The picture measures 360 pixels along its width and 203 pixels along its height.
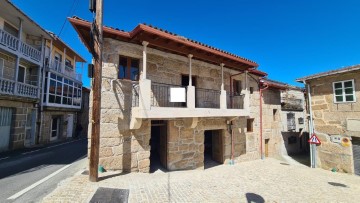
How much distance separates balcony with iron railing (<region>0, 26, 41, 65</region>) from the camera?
1057 centimetres

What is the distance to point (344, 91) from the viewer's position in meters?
8.77

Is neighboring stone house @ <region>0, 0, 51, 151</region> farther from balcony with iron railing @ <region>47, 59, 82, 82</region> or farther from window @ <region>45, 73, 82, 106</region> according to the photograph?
window @ <region>45, 73, 82, 106</region>

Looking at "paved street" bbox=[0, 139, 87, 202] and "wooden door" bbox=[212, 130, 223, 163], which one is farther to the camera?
"wooden door" bbox=[212, 130, 223, 163]

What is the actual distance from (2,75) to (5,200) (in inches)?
395

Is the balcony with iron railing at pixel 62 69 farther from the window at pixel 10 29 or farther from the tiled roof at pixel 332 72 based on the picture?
the tiled roof at pixel 332 72

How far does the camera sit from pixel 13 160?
8.58 metres

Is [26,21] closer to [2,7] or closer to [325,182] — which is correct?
[2,7]

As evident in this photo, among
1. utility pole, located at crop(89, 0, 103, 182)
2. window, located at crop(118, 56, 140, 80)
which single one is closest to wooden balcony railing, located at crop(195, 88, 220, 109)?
window, located at crop(118, 56, 140, 80)

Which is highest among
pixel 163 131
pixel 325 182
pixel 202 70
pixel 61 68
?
pixel 61 68

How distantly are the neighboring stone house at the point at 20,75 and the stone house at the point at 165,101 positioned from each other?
8757 millimetres

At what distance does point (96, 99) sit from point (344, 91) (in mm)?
11576

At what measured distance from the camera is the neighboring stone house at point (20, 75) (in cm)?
1075

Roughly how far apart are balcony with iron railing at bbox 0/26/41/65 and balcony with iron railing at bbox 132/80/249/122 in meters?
10.3

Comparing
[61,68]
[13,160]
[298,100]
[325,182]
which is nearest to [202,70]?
[325,182]
